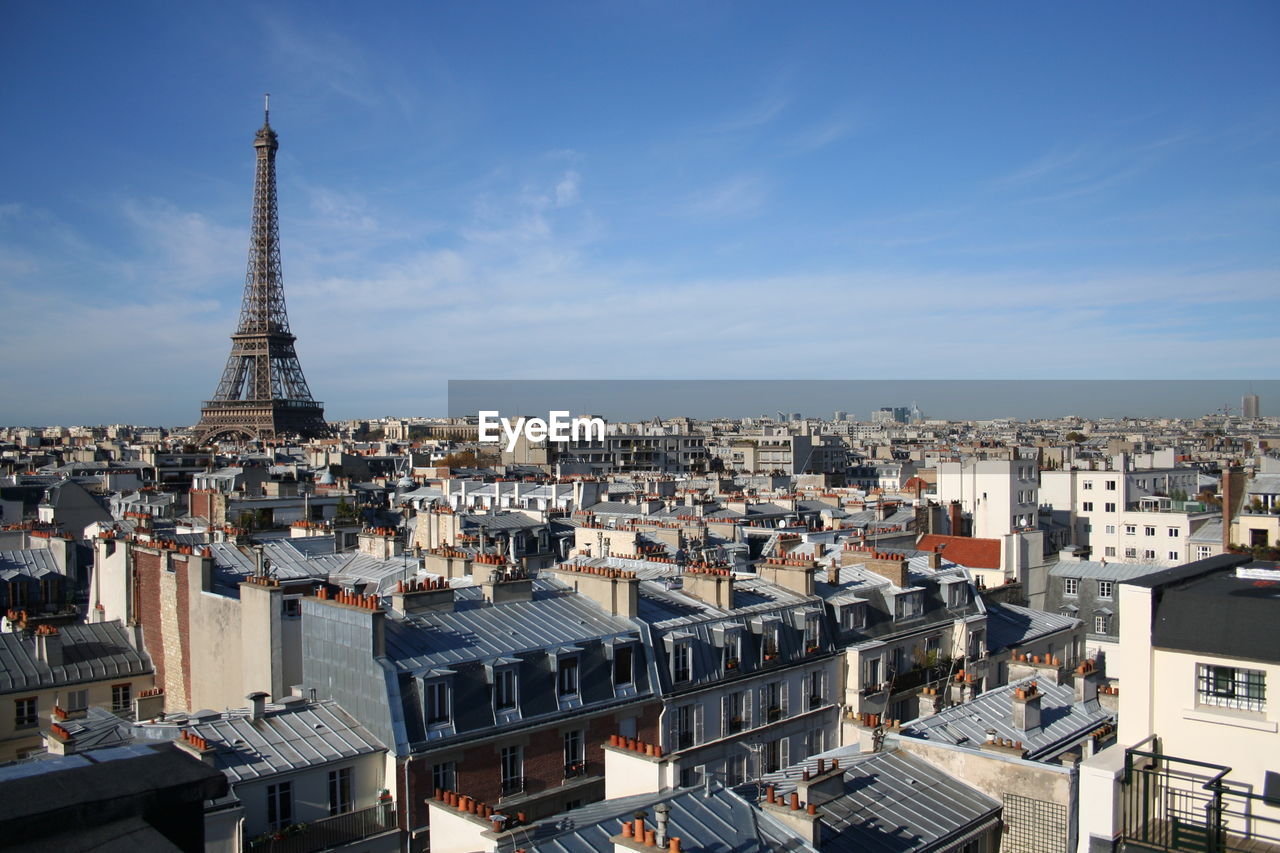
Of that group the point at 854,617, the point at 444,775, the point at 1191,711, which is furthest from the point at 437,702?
the point at 854,617

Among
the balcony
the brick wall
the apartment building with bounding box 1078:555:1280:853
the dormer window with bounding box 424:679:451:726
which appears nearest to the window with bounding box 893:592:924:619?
the dormer window with bounding box 424:679:451:726

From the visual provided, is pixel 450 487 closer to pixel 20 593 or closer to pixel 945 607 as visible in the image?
pixel 20 593

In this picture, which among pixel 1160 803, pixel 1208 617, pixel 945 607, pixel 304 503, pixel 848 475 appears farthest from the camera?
pixel 848 475

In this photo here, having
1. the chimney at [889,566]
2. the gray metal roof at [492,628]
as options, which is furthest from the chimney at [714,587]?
the chimney at [889,566]

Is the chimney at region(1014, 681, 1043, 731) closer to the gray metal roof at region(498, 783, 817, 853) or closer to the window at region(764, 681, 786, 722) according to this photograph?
the window at region(764, 681, 786, 722)

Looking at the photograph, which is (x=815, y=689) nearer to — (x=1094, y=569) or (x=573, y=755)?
(x=573, y=755)

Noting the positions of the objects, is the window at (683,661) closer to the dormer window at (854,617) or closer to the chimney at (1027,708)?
the dormer window at (854,617)

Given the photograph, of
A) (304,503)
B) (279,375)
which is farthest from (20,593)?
(279,375)
